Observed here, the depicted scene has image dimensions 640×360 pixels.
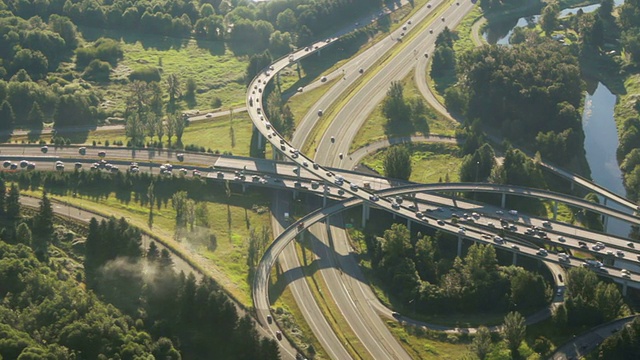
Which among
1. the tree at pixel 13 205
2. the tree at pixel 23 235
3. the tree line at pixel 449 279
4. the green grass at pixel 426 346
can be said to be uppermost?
the tree at pixel 13 205

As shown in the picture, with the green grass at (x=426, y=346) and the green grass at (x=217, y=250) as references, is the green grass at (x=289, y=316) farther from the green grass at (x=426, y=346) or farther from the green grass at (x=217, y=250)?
the green grass at (x=426, y=346)

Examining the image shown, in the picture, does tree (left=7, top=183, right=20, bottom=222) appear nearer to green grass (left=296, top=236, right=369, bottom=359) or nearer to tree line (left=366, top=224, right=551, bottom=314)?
green grass (left=296, top=236, right=369, bottom=359)

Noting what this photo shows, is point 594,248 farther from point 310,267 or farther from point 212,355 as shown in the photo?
point 212,355

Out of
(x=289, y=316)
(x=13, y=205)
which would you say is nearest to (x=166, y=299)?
(x=289, y=316)

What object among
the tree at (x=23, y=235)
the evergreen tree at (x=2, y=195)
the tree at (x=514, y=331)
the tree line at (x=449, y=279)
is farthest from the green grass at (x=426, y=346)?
the evergreen tree at (x=2, y=195)

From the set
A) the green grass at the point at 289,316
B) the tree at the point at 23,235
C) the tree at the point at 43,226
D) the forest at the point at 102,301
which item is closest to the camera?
the forest at the point at 102,301

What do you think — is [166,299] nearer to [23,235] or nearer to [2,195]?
[23,235]

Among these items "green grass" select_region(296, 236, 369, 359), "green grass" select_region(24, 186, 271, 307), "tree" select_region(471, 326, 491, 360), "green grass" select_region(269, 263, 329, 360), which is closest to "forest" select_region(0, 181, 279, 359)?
"green grass" select_region(24, 186, 271, 307)
